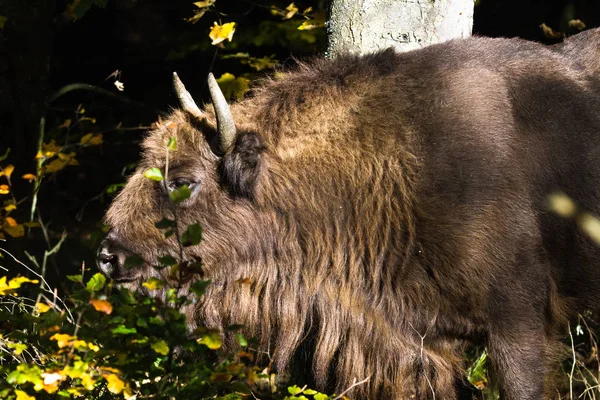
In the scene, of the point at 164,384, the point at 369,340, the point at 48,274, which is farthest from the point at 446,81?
the point at 48,274

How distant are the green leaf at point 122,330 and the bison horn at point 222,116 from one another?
4.62 feet

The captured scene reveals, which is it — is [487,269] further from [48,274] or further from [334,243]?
[48,274]

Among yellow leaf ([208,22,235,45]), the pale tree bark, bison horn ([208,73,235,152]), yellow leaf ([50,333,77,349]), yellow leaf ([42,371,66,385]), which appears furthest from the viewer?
yellow leaf ([208,22,235,45])

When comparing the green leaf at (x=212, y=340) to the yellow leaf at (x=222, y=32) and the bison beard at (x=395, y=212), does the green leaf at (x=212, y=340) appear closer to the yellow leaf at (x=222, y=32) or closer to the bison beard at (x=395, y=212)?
the bison beard at (x=395, y=212)

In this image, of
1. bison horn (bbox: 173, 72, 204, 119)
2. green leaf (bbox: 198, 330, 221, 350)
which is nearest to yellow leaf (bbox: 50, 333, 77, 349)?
green leaf (bbox: 198, 330, 221, 350)

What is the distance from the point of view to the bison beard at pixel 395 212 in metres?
4.54

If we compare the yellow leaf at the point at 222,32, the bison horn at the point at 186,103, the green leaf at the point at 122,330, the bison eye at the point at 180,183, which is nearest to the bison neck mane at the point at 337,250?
the bison horn at the point at 186,103

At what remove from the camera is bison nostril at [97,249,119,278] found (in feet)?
15.3

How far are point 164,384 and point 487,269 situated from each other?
1825 mm

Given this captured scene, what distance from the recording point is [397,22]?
17.5 feet

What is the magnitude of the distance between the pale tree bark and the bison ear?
1067mm

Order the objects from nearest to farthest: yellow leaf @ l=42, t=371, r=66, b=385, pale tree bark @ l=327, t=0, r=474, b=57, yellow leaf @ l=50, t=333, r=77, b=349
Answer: yellow leaf @ l=42, t=371, r=66, b=385 < yellow leaf @ l=50, t=333, r=77, b=349 < pale tree bark @ l=327, t=0, r=474, b=57

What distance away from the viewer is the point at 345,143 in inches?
189

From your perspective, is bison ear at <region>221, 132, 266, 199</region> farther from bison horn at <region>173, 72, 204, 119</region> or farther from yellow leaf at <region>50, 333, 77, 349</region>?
yellow leaf at <region>50, 333, 77, 349</region>
